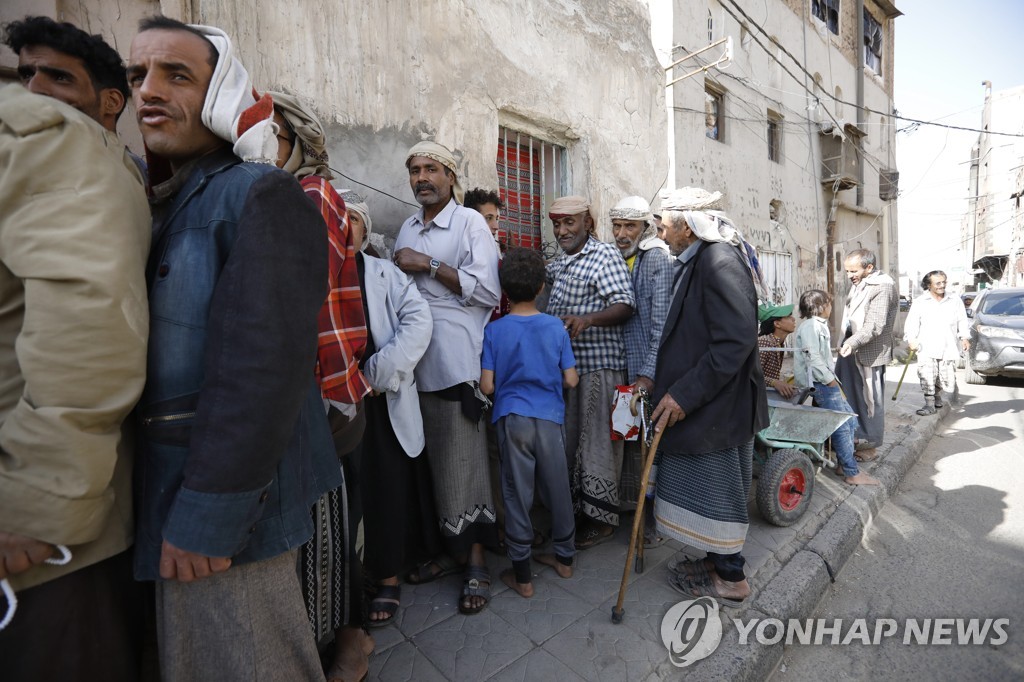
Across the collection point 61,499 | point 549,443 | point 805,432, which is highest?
point 61,499

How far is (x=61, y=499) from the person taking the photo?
40.3 inches

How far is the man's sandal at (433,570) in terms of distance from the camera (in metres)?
2.83

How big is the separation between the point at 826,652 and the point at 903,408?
5887 millimetres

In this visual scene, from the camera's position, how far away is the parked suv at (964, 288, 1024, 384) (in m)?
8.90

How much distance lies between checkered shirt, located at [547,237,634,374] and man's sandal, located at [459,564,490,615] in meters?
1.27

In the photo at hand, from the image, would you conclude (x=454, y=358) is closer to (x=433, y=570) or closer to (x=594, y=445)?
(x=594, y=445)

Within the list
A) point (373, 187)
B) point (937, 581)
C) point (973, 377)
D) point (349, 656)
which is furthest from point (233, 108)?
point (973, 377)

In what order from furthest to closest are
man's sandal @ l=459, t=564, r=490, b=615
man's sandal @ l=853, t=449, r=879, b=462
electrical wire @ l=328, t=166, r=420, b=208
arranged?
1. man's sandal @ l=853, t=449, r=879, b=462
2. electrical wire @ l=328, t=166, r=420, b=208
3. man's sandal @ l=459, t=564, r=490, b=615

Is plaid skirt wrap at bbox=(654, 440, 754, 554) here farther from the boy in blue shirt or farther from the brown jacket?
the brown jacket

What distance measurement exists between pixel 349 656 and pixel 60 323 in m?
1.62

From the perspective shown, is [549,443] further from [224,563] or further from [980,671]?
[980,671]

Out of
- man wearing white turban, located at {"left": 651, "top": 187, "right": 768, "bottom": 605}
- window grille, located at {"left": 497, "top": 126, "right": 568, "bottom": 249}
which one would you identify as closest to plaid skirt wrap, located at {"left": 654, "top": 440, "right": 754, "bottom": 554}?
man wearing white turban, located at {"left": 651, "top": 187, "right": 768, "bottom": 605}

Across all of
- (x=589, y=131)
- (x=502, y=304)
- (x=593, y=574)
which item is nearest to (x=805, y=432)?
(x=593, y=574)

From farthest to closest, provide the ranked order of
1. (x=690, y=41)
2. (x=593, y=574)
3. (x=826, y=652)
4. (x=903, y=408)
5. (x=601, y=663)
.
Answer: (x=690, y=41) → (x=903, y=408) → (x=593, y=574) → (x=826, y=652) → (x=601, y=663)
